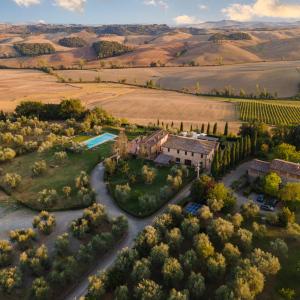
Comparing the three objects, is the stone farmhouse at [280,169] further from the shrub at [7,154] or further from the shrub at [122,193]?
the shrub at [7,154]

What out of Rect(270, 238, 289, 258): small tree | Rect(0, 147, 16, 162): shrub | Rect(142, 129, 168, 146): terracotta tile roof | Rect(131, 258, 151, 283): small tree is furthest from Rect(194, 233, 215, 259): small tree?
Rect(0, 147, 16, 162): shrub

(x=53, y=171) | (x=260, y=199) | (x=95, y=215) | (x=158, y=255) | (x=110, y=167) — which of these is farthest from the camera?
(x=53, y=171)

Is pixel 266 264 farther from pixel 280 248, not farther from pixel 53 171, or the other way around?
pixel 53 171

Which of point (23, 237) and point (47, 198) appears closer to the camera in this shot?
point (23, 237)

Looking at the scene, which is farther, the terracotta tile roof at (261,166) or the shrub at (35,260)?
the terracotta tile roof at (261,166)

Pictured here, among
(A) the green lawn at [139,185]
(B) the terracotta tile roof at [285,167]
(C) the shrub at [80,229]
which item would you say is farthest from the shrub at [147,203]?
(B) the terracotta tile roof at [285,167]

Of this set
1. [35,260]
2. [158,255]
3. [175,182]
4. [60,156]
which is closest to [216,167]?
[175,182]
